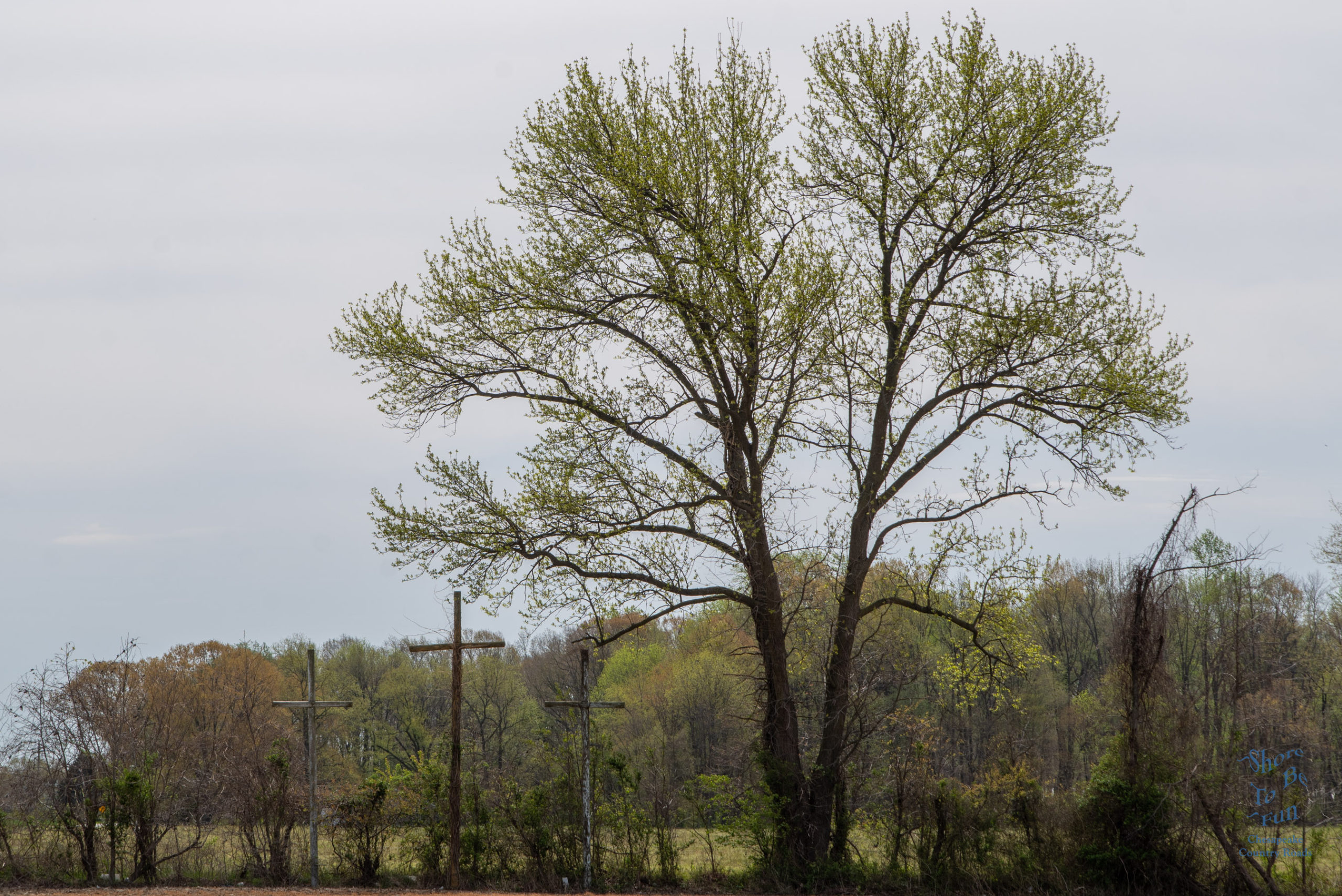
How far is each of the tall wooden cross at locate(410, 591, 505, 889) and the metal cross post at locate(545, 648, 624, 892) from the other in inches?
44.1

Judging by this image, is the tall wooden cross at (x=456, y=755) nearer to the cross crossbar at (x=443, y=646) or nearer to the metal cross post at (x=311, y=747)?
the cross crossbar at (x=443, y=646)

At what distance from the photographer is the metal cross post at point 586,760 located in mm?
13641

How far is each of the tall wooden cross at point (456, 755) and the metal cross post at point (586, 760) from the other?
1.12 meters

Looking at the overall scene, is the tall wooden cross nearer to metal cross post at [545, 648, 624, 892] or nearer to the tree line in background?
the tree line in background

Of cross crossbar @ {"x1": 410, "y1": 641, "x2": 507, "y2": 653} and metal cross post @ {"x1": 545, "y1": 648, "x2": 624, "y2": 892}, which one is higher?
cross crossbar @ {"x1": 410, "y1": 641, "x2": 507, "y2": 653}

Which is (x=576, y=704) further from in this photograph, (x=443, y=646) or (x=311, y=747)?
(x=311, y=747)

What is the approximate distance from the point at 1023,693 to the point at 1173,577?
2131cm

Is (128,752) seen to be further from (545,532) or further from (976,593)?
(976,593)

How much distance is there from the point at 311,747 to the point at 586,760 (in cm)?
366

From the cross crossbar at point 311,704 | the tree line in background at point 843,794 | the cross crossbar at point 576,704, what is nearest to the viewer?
the tree line in background at point 843,794

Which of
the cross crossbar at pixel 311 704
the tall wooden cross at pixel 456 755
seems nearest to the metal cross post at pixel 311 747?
the cross crossbar at pixel 311 704

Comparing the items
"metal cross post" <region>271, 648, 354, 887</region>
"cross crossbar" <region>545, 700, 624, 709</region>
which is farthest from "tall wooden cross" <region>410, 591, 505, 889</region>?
"metal cross post" <region>271, 648, 354, 887</region>

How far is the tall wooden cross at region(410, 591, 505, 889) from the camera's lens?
1355cm

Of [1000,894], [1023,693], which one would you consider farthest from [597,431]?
[1023,693]
